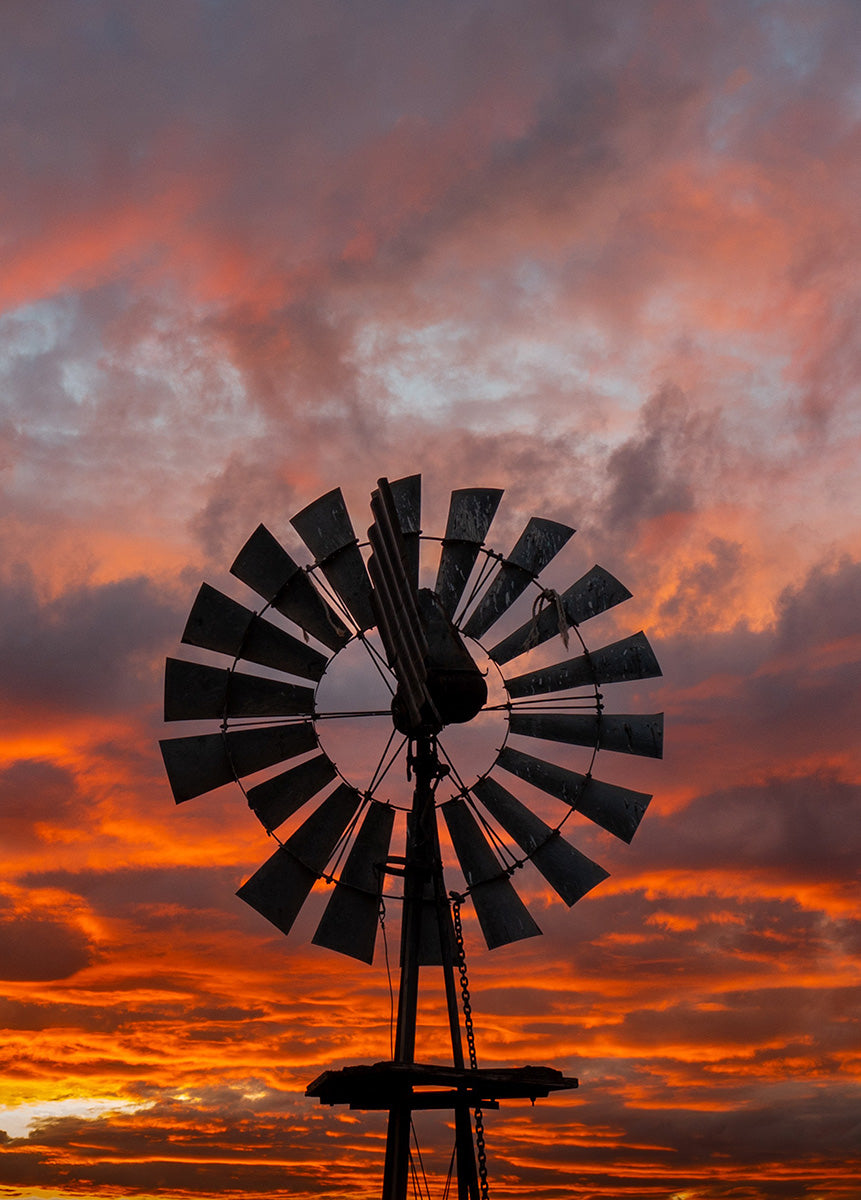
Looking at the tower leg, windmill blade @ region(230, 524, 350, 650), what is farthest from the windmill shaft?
windmill blade @ region(230, 524, 350, 650)

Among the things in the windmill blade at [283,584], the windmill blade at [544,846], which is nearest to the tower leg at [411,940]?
the windmill blade at [544,846]

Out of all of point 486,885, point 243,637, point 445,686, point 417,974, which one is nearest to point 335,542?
point 243,637

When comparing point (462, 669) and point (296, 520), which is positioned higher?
point (296, 520)

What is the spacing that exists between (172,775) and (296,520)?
2119mm

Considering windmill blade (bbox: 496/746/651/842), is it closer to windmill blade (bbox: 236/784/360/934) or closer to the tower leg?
the tower leg

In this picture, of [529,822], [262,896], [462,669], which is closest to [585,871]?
[529,822]

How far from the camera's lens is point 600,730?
9.59 m

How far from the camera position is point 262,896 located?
29.2ft

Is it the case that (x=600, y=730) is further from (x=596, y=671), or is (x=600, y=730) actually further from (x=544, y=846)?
(x=544, y=846)

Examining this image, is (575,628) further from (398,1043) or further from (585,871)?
(398,1043)

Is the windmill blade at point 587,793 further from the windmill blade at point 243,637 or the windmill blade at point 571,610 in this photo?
the windmill blade at point 243,637

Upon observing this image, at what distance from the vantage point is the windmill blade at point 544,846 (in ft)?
30.4

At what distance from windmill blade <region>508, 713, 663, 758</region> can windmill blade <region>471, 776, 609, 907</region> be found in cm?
52

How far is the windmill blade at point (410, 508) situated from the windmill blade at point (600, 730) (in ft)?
4.98
